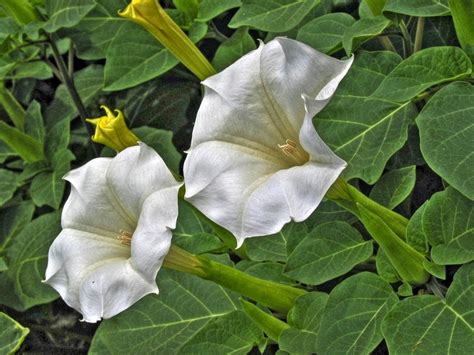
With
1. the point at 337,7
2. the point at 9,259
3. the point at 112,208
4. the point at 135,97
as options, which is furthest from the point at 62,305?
the point at 337,7

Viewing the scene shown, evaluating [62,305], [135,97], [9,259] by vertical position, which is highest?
[135,97]

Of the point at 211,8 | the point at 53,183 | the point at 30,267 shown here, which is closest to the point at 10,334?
the point at 30,267

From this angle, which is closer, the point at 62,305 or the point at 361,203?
the point at 361,203

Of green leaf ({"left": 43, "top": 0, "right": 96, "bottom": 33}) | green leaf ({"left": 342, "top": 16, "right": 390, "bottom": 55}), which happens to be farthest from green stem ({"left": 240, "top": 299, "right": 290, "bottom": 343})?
green leaf ({"left": 43, "top": 0, "right": 96, "bottom": 33})

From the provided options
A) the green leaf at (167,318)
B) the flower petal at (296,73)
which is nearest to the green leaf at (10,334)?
the green leaf at (167,318)

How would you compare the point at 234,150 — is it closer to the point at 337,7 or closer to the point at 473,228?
the point at 473,228

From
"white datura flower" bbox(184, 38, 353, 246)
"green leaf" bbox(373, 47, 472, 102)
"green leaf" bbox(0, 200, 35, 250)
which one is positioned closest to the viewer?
"white datura flower" bbox(184, 38, 353, 246)

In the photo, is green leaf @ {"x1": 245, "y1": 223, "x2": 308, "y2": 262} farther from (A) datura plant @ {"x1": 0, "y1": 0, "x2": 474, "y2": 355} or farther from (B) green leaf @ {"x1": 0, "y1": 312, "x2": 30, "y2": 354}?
(B) green leaf @ {"x1": 0, "y1": 312, "x2": 30, "y2": 354}
